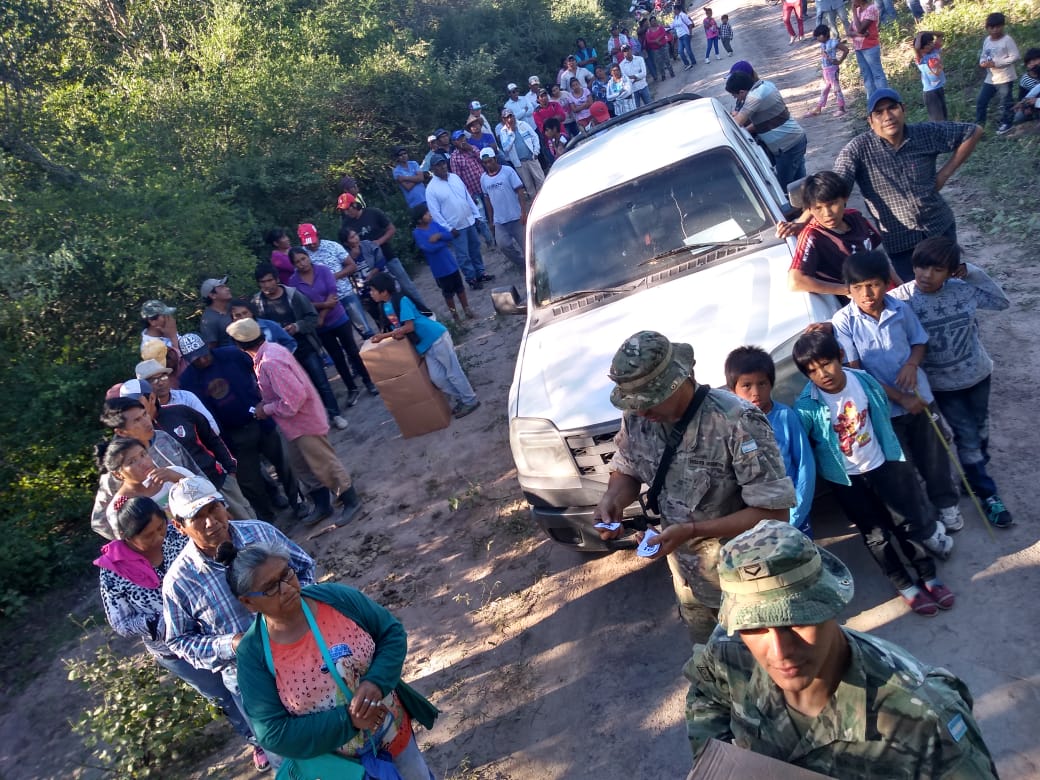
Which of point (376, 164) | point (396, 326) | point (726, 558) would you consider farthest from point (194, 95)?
point (726, 558)

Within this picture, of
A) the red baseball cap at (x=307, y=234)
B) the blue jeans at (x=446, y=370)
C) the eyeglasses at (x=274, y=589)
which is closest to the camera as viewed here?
the eyeglasses at (x=274, y=589)

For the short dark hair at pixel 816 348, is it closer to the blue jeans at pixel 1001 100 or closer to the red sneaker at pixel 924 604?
the red sneaker at pixel 924 604

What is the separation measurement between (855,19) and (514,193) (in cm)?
588

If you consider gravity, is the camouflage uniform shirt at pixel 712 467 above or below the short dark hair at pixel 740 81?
below

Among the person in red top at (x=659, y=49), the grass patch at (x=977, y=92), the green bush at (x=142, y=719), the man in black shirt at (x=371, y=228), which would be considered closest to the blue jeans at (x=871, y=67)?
the grass patch at (x=977, y=92)

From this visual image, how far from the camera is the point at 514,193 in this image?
1033 cm

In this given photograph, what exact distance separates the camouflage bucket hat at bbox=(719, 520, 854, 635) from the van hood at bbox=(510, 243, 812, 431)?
234cm

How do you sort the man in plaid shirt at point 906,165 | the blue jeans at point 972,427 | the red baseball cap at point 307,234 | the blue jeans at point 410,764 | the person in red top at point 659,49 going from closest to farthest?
the blue jeans at point 410,764 < the blue jeans at point 972,427 < the man in plaid shirt at point 906,165 < the red baseball cap at point 307,234 < the person in red top at point 659,49

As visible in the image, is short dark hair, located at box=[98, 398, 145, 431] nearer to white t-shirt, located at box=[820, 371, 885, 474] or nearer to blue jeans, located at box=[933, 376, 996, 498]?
white t-shirt, located at box=[820, 371, 885, 474]

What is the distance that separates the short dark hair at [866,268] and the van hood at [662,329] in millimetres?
399

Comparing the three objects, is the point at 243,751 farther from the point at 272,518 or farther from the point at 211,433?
the point at 272,518

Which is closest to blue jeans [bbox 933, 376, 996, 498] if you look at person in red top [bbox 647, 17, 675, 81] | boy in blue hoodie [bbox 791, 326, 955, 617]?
boy in blue hoodie [bbox 791, 326, 955, 617]

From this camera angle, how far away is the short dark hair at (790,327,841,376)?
3.42 metres

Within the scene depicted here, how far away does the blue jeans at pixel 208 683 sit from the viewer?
387 cm
